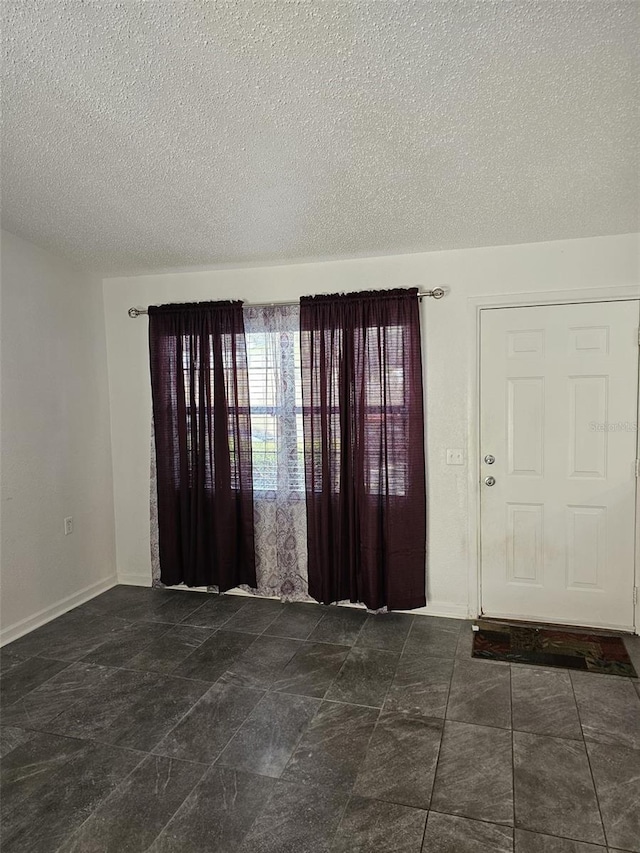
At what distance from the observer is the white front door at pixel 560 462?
3279 mm

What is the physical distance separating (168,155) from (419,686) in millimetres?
2722

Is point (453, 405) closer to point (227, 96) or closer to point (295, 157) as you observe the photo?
point (295, 157)

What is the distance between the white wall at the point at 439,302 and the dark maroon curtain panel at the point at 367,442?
0.43ft

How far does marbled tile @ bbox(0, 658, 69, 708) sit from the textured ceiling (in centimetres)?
247

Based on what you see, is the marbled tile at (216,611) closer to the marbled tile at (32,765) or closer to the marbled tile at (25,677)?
the marbled tile at (25,677)

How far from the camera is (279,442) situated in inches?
152

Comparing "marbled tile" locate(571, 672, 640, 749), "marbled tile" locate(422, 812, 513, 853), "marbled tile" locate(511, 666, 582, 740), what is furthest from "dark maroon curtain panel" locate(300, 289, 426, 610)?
"marbled tile" locate(422, 812, 513, 853)

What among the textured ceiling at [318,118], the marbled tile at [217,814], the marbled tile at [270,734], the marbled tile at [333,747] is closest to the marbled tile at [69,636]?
the marbled tile at [270,734]

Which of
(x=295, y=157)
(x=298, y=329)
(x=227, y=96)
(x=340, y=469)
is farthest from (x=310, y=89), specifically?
Answer: (x=340, y=469)

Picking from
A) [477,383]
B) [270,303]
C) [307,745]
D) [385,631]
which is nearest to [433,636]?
[385,631]

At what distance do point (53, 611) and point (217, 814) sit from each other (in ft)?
7.36

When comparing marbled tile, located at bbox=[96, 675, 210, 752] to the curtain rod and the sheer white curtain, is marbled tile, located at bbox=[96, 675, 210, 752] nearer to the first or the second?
the sheer white curtain

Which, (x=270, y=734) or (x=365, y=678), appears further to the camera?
(x=365, y=678)

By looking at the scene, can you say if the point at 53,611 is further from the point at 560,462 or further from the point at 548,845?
the point at 560,462
